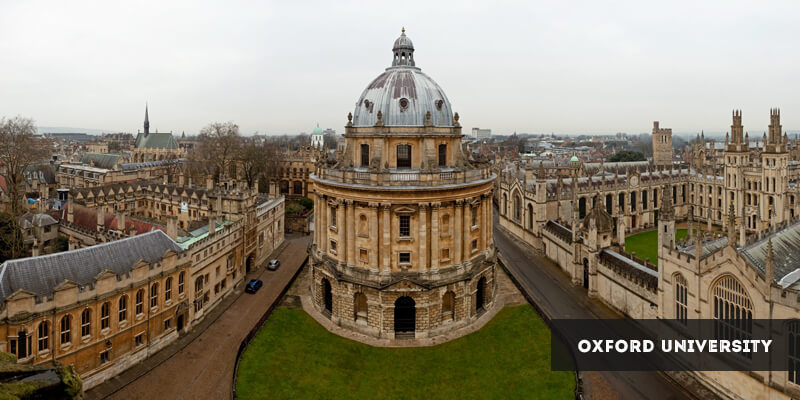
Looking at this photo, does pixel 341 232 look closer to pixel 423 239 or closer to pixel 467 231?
pixel 423 239

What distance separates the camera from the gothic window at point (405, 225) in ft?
113

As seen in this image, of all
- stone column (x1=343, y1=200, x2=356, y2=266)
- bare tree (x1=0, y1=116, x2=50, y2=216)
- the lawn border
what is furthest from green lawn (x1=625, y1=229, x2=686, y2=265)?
bare tree (x1=0, y1=116, x2=50, y2=216)

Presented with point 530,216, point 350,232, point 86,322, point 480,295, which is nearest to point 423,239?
point 350,232

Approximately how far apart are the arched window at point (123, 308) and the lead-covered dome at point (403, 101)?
20.9 meters

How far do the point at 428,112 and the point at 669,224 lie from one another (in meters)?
18.4

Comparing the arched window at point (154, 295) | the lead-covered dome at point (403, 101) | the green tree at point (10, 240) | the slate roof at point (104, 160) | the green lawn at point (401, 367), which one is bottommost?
the green lawn at point (401, 367)

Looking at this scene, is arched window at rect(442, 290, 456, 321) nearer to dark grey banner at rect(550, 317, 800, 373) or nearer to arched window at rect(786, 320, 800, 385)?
dark grey banner at rect(550, 317, 800, 373)

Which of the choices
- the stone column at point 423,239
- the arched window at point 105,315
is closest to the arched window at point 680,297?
the stone column at point 423,239

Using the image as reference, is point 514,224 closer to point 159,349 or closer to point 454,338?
point 454,338

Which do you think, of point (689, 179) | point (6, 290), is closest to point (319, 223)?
point (6, 290)

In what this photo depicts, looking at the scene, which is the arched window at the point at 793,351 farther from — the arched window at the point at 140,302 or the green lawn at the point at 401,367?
the arched window at the point at 140,302

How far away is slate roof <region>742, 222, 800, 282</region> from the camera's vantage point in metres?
25.0

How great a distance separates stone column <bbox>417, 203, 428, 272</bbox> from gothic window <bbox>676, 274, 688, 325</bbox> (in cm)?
1663

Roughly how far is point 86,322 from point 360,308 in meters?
17.9
